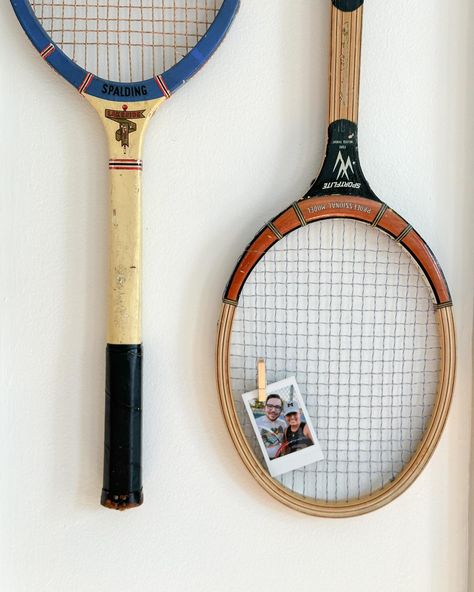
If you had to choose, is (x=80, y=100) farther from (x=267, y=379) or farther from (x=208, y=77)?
(x=267, y=379)

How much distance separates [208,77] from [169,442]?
1.86 ft

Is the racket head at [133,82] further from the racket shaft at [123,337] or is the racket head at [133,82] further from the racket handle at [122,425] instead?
the racket handle at [122,425]

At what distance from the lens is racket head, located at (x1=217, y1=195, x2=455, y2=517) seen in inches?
38.7

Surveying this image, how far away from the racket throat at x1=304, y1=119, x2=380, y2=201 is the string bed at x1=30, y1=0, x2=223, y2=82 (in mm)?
259

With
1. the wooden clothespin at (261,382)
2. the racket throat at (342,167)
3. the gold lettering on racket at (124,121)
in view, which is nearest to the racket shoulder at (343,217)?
the racket throat at (342,167)

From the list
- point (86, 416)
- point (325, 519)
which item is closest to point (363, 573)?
point (325, 519)

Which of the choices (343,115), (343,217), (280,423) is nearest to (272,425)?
(280,423)

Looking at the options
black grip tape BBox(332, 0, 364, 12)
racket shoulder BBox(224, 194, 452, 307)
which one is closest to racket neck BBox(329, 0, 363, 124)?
black grip tape BBox(332, 0, 364, 12)

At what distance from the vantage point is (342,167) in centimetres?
93

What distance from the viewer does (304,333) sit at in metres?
0.99

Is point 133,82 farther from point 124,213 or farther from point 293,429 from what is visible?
point 293,429

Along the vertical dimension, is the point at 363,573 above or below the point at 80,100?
below

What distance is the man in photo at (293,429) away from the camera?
3.18 ft

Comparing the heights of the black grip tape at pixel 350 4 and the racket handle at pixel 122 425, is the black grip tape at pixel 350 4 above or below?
above
